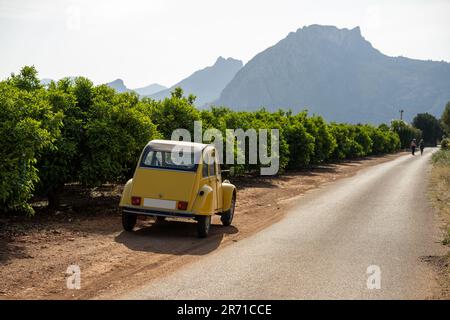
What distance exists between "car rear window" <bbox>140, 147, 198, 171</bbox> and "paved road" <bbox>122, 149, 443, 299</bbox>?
2130mm

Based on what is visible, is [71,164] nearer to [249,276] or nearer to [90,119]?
[90,119]

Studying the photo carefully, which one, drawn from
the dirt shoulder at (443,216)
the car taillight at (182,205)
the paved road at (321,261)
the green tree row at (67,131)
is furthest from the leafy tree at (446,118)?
the car taillight at (182,205)

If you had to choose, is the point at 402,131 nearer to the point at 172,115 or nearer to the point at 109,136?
the point at 172,115

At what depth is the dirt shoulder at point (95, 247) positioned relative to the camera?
24.4ft

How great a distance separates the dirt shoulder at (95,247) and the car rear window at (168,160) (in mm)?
1580

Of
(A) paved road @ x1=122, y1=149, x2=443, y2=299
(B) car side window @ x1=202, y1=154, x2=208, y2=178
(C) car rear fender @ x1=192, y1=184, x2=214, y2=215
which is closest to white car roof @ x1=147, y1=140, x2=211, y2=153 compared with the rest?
(B) car side window @ x1=202, y1=154, x2=208, y2=178

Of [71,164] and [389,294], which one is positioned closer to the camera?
[389,294]

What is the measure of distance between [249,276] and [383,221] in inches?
297

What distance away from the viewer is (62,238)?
10719mm

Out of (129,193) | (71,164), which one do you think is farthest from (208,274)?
(71,164)

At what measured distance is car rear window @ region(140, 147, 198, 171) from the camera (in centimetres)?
1134

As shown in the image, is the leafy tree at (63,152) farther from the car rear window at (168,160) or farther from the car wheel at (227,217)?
the car wheel at (227,217)

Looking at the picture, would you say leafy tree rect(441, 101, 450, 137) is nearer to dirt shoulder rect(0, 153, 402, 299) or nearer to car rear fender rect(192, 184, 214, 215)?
dirt shoulder rect(0, 153, 402, 299)

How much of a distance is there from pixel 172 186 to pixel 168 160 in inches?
30.0
